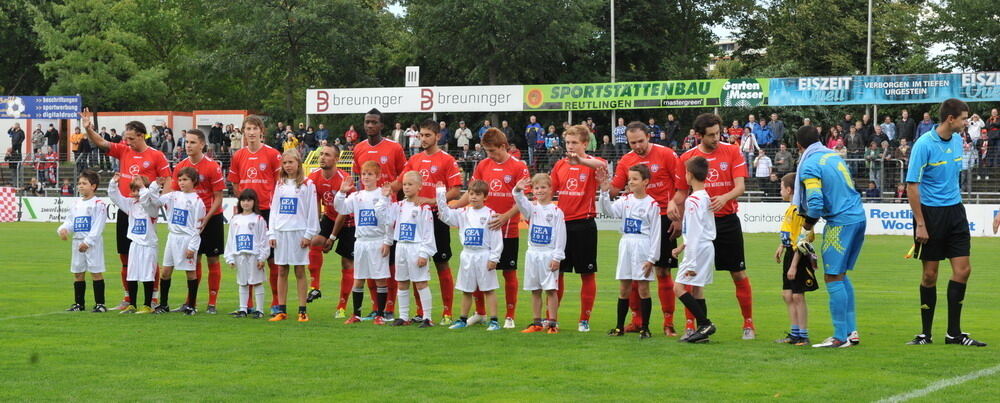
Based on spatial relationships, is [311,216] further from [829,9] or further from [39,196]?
[829,9]

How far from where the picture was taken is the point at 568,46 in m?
55.7

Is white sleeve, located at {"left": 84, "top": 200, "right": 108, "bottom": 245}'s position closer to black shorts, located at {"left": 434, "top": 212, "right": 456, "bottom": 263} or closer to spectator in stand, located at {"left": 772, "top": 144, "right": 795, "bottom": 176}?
black shorts, located at {"left": 434, "top": 212, "right": 456, "bottom": 263}

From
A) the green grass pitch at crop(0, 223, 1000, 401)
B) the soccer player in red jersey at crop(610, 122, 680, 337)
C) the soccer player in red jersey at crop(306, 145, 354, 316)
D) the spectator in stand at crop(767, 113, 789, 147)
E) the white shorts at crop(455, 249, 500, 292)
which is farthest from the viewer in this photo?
the spectator in stand at crop(767, 113, 789, 147)

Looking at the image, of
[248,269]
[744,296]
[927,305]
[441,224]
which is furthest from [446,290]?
[927,305]

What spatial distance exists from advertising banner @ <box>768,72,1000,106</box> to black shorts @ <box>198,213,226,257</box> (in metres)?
27.2

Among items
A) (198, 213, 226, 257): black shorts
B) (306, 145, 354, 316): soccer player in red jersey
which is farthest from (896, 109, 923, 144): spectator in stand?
(198, 213, 226, 257): black shorts

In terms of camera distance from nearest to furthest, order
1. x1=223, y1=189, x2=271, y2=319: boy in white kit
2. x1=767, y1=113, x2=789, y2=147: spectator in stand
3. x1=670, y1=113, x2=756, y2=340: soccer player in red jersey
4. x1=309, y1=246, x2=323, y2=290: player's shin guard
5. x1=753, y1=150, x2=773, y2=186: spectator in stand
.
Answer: x1=670, y1=113, x2=756, y2=340: soccer player in red jersey, x1=223, y1=189, x2=271, y2=319: boy in white kit, x1=309, y1=246, x2=323, y2=290: player's shin guard, x1=753, y1=150, x2=773, y2=186: spectator in stand, x1=767, y1=113, x2=789, y2=147: spectator in stand

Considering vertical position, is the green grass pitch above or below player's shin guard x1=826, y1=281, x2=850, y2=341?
below

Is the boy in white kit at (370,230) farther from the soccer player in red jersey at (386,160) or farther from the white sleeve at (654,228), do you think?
the white sleeve at (654,228)

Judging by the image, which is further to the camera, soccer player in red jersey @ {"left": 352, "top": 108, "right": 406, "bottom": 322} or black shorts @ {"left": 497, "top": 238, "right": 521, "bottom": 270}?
soccer player in red jersey @ {"left": 352, "top": 108, "right": 406, "bottom": 322}

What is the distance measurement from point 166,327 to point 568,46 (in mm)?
44884

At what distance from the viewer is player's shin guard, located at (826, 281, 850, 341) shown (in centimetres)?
1007

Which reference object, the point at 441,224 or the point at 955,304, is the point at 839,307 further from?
the point at 441,224

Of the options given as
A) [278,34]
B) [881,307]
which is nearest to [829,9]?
[278,34]
